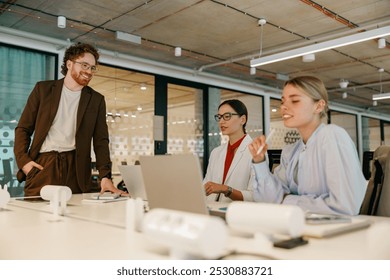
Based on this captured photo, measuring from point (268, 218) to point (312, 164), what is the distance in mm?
862

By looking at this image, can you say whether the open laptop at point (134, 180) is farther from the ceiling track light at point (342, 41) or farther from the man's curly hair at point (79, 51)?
the ceiling track light at point (342, 41)

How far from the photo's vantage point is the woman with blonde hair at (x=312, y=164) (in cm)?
139

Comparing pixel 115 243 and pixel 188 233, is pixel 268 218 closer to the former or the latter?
pixel 188 233

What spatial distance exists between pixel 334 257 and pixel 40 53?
560cm

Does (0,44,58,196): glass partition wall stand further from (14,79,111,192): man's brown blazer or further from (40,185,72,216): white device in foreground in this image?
(40,185,72,216): white device in foreground

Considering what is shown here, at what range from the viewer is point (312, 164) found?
5.00 ft

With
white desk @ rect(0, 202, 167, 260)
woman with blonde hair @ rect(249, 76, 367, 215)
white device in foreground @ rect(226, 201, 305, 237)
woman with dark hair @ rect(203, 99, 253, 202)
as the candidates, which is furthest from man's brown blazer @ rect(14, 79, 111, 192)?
white device in foreground @ rect(226, 201, 305, 237)

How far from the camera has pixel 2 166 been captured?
4988 mm

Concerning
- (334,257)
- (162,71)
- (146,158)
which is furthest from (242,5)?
(334,257)

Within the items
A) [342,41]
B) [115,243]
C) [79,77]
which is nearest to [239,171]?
[79,77]

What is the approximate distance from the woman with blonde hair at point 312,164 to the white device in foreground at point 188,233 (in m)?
0.83

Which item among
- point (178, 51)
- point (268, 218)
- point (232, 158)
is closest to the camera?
point (268, 218)

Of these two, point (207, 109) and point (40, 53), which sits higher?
point (40, 53)
